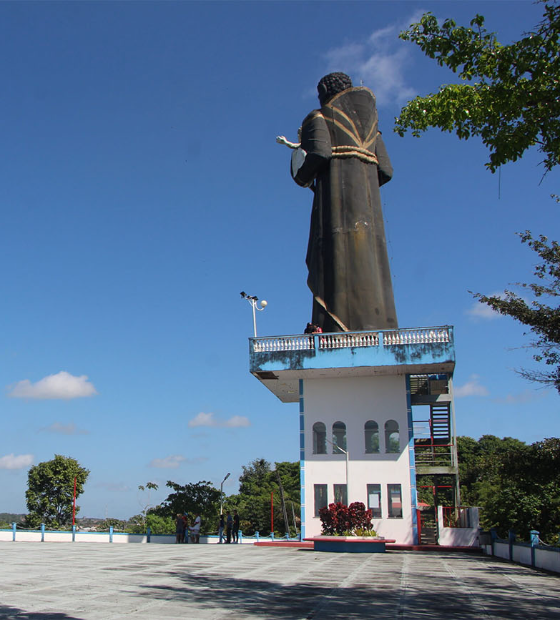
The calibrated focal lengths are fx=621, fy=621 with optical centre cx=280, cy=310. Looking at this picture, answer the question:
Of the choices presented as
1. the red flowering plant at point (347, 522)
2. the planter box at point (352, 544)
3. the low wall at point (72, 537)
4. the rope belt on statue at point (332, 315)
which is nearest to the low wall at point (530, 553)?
the planter box at point (352, 544)

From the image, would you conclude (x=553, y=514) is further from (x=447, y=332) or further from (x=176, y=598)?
(x=176, y=598)

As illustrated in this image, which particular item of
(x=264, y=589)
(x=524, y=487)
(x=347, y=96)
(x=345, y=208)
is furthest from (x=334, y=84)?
(x=264, y=589)

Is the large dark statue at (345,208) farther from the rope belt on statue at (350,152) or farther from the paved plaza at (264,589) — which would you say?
the paved plaza at (264,589)

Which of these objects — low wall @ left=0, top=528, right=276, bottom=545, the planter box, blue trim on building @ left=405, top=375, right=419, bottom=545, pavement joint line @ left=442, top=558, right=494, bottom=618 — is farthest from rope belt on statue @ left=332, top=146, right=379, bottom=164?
pavement joint line @ left=442, top=558, right=494, bottom=618

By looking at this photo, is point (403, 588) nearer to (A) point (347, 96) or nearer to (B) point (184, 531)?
(B) point (184, 531)

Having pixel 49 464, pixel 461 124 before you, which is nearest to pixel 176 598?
pixel 461 124

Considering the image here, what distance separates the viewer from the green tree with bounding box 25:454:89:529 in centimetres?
3928

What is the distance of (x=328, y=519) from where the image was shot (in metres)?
21.3

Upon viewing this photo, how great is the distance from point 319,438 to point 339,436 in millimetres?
901

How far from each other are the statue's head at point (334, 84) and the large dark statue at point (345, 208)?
5 centimetres

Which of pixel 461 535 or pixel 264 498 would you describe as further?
pixel 264 498

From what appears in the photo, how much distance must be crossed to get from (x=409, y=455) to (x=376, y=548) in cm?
529

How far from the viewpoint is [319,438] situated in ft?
86.7

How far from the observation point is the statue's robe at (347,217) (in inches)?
1110
